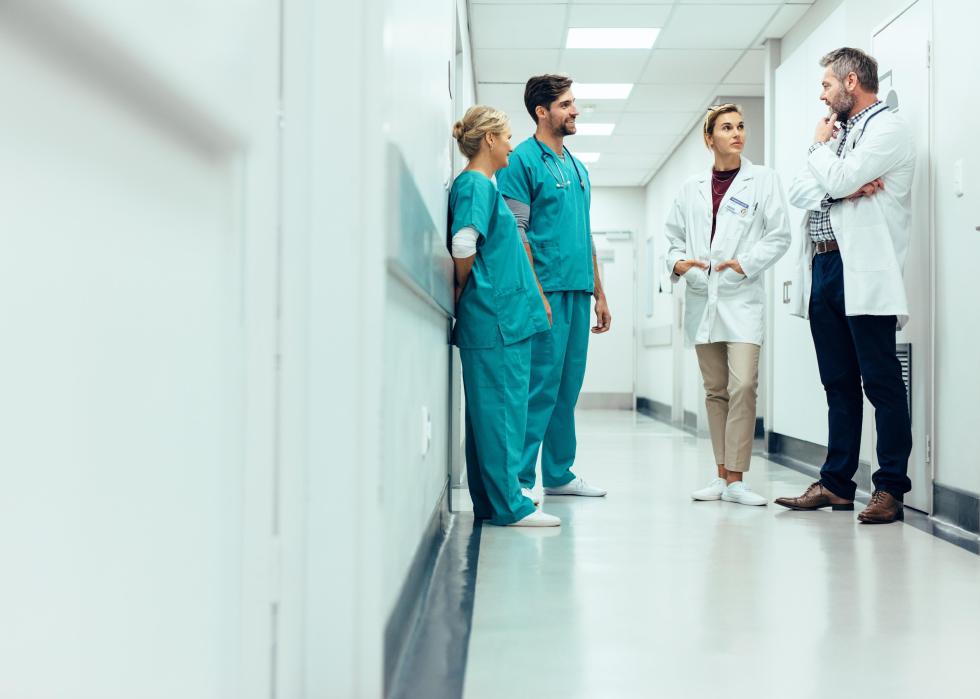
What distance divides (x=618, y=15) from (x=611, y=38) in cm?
39

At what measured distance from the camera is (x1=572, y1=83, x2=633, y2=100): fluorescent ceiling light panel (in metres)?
6.27

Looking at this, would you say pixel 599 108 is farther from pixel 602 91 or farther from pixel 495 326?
pixel 495 326

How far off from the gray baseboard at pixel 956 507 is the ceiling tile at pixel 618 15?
3061 millimetres

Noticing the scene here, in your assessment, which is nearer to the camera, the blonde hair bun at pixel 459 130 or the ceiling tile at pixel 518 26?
the blonde hair bun at pixel 459 130

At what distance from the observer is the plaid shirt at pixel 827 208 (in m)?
2.92

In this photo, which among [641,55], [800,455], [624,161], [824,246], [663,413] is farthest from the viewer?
[624,161]

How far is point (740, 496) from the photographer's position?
3219 mm

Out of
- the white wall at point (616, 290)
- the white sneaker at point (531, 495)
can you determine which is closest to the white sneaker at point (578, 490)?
the white sneaker at point (531, 495)

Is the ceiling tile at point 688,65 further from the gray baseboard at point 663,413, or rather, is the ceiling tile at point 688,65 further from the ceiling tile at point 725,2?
the gray baseboard at point 663,413

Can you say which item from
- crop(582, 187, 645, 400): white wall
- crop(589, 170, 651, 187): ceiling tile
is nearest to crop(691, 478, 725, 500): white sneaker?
crop(589, 170, 651, 187): ceiling tile

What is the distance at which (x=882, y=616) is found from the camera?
1764 millimetres

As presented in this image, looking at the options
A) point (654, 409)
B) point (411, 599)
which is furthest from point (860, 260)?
point (654, 409)

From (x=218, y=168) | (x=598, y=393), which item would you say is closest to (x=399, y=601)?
(x=218, y=168)

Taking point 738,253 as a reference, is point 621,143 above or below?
above
